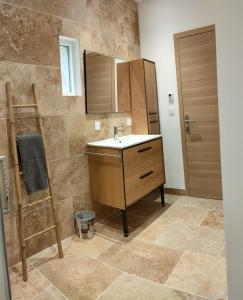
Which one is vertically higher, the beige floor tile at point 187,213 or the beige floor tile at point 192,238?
the beige floor tile at point 187,213

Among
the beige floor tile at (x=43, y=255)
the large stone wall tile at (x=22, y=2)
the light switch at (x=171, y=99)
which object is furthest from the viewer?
the light switch at (x=171, y=99)

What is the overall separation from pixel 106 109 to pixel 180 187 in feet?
5.23

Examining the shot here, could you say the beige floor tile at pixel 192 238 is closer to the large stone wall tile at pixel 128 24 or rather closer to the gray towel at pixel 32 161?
the gray towel at pixel 32 161

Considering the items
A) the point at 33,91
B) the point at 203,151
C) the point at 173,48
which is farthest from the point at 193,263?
the point at 173,48

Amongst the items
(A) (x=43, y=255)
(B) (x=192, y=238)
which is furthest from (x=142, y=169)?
(A) (x=43, y=255)

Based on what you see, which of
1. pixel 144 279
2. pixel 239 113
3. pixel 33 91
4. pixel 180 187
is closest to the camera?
pixel 239 113

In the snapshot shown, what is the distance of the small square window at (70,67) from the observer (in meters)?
2.75

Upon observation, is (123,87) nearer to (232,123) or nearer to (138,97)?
(138,97)

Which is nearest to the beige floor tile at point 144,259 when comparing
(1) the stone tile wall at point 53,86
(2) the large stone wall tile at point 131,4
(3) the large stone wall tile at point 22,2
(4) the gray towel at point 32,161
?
(1) the stone tile wall at point 53,86

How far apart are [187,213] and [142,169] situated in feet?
2.69

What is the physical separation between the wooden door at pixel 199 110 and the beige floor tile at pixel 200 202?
3.3 inches

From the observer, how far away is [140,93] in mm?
3473

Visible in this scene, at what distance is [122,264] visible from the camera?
2.16m

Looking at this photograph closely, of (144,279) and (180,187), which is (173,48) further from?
(144,279)
